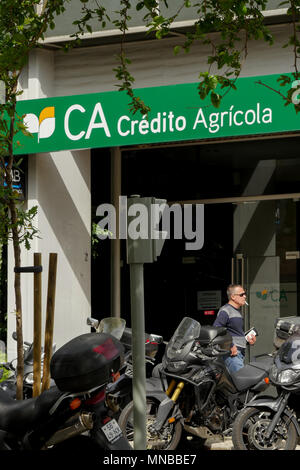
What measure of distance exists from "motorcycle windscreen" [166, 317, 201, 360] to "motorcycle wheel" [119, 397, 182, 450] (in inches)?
19.3

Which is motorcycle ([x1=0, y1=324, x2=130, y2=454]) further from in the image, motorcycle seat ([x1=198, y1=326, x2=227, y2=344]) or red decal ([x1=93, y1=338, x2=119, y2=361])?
motorcycle seat ([x1=198, y1=326, x2=227, y2=344])

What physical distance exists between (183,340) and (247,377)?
763mm

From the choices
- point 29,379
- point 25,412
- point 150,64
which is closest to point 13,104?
point 25,412

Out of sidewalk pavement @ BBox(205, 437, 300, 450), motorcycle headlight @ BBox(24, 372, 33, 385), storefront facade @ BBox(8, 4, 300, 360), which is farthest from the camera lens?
storefront facade @ BBox(8, 4, 300, 360)

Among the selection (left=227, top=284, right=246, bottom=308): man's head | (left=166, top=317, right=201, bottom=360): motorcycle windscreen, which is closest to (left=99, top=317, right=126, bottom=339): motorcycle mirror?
(left=166, top=317, right=201, bottom=360): motorcycle windscreen

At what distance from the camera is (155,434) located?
7512 millimetres

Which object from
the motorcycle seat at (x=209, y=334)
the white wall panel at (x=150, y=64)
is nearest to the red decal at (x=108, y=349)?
the motorcycle seat at (x=209, y=334)

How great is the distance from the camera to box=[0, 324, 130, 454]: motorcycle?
4312 mm

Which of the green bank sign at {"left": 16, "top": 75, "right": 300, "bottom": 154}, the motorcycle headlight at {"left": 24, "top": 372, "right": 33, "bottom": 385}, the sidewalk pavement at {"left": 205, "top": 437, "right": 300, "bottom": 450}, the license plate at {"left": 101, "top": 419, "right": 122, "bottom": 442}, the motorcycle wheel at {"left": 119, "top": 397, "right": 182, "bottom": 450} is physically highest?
the green bank sign at {"left": 16, "top": 75, "right": 300, "bottom": 154}

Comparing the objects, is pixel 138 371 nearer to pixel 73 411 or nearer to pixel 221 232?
pixel 73 411

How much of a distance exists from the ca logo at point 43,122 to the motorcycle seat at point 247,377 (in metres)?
4.31

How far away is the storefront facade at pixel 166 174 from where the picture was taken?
1009 cm
